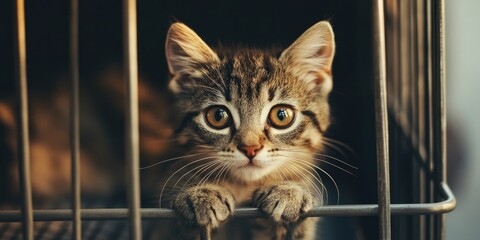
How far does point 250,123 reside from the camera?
67 centimetres

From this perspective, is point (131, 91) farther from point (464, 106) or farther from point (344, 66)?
point (464, 106)

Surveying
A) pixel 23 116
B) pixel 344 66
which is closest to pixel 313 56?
pixel 344 66

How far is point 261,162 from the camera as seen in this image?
0.66 meters

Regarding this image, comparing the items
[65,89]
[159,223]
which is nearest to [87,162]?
[65,89]

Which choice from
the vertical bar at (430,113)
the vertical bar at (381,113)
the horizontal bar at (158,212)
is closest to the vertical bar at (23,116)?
the horizontal bar at (158,212)

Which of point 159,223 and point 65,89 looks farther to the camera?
point 65,89

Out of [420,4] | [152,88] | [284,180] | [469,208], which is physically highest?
[420,4]

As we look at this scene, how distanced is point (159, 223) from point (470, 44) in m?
0.76

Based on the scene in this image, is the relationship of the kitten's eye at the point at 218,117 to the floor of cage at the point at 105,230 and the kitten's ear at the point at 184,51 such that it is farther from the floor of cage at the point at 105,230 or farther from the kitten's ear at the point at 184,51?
the floor of cage at the point at 105,230

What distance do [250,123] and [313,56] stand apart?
0.53 feet

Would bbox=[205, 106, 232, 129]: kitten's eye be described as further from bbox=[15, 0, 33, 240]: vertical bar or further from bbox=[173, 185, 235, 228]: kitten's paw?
bbox=[15, 0, 33, 240]: vertical bar

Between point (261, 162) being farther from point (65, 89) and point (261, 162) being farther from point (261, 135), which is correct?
point (65, 89)

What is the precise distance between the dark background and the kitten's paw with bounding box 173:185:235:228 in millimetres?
355

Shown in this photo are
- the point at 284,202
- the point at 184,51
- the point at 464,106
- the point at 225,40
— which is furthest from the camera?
the point at 464,106
